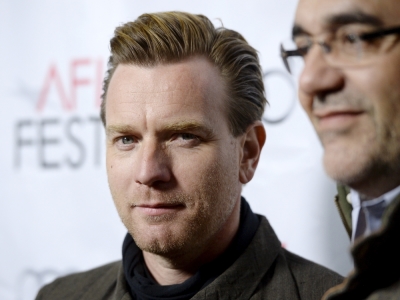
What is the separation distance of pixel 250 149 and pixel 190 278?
0.32 metres

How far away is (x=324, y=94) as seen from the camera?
890 mm

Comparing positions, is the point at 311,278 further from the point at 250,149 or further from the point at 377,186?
the point at 377,186

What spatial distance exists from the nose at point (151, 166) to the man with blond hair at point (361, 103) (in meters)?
0.43

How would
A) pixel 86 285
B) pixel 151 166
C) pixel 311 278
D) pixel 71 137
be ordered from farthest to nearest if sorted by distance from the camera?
pixel 71 137 → pixel 86 285 → pixel 311 278 → pixel 151 166

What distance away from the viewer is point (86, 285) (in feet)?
5.16

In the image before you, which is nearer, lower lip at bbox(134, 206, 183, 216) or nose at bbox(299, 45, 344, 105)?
nose at bbox(299, 45, 344, 105)

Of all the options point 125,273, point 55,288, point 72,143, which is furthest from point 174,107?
point 72,143

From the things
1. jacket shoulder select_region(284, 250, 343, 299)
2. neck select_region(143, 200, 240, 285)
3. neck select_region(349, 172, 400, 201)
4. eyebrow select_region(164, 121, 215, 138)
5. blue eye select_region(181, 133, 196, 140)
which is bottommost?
jacket shoulder select_region(284, 250, 343, 299)

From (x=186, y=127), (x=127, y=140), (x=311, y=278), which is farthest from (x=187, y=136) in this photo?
(x=311, y=278)

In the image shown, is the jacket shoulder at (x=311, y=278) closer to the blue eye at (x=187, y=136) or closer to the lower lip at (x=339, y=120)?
the blue eye at (x=187, y=136)

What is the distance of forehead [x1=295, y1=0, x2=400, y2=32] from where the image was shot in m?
0.84

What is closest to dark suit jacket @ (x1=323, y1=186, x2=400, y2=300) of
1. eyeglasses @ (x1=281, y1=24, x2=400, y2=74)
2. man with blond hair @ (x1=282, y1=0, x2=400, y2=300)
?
man with blond hair @ (x1=282, y1=0, x2=400, y2=300)

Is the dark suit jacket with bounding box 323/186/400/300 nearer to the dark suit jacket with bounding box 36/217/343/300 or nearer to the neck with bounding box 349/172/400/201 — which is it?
the neck with bounding box 349/172/400/201

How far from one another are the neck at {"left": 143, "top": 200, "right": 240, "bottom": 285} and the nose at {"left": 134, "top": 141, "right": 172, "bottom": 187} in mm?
174
